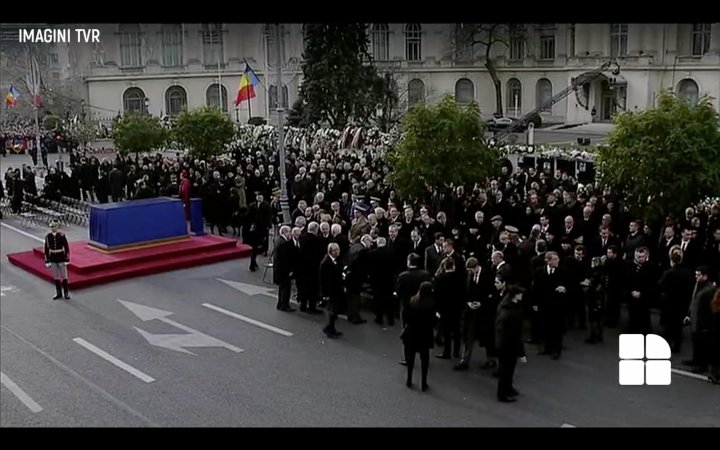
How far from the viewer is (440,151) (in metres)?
15.8

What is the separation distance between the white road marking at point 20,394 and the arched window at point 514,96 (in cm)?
3766

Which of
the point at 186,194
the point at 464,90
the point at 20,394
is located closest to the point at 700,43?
the point at 464,90

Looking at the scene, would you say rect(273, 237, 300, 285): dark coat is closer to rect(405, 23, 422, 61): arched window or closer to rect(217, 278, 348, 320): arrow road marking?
rect(217, 278, 348, 320): arrow road marking

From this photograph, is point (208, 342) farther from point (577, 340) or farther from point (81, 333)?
point (577, 340)

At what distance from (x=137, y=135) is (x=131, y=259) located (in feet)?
41.5

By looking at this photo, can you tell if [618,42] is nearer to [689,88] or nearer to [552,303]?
[689,88]

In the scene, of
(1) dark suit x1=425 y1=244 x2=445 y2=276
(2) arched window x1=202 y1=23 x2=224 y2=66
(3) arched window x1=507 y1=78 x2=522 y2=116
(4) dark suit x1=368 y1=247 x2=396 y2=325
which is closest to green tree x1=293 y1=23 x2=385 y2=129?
(2) arched window x1=202 y1=23 x2=224 y2=66

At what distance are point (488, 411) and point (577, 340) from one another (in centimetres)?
277

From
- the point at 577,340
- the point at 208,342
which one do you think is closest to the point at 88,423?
the point at 208,342

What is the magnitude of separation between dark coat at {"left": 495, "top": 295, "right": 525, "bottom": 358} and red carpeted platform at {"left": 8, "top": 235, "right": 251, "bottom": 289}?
357 inches

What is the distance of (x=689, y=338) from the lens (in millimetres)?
11031

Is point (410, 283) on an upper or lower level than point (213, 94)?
lower

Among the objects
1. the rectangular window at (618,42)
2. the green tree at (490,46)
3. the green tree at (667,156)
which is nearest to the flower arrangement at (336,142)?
the green tree at (667,156)

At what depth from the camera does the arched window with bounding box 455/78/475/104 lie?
45.1 m
